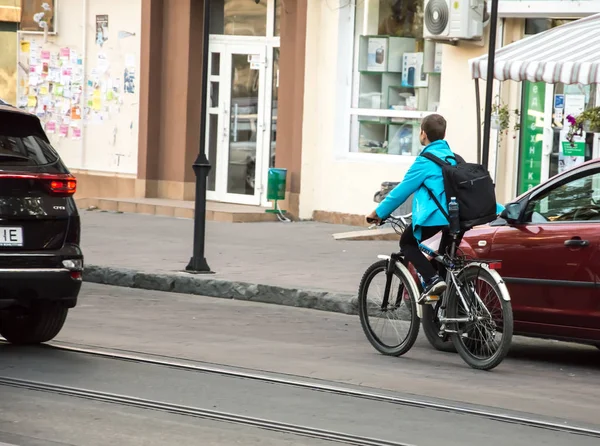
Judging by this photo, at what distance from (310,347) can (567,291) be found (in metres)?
1.89

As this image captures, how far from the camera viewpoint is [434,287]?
8.98 metres

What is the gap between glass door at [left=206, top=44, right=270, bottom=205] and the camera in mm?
20578

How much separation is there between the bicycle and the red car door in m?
0.22

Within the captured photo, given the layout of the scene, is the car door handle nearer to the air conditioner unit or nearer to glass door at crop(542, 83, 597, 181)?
glass door at crop(542, 83, 597, 181)

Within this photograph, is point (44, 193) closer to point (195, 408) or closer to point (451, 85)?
point (195, 408)

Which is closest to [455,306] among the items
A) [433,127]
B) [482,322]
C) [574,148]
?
[482,322]

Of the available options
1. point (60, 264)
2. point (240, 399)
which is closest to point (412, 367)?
point (240, 399)

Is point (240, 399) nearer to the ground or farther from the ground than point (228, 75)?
nearer to the ground

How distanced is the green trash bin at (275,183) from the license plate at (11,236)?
1110 centimetres

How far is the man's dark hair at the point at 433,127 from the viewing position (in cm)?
918

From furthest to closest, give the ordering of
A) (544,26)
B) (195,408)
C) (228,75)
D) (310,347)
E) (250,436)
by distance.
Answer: (228,75) → (544,26) → (310,347) → (195,408) → (250,436)

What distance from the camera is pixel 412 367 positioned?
881 centimetres

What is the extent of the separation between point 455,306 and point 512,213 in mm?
775

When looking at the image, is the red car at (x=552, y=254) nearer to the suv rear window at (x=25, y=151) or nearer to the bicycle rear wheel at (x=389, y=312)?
the bicycle rear wheel at (x=389, y=312)
